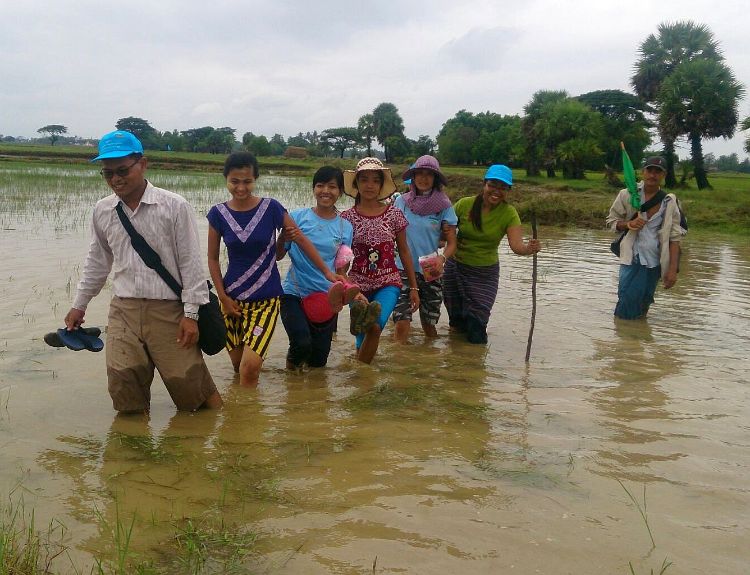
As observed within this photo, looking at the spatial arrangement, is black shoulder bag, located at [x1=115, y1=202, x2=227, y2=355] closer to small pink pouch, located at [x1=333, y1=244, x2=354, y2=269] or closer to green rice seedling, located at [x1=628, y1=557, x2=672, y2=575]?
small pink pouch, located at [x1=333, y1=244, x2=354, y2=269]

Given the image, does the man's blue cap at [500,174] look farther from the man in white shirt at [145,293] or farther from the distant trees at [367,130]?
the distant trees at [367,130]

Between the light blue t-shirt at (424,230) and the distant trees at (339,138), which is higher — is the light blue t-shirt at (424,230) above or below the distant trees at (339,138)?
below

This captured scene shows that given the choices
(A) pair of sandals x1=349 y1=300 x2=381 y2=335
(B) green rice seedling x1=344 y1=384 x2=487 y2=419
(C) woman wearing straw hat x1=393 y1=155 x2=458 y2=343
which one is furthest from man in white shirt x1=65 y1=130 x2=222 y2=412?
(C) woman wearing straw hat x1=393 y1=155 x2=458 y2=343

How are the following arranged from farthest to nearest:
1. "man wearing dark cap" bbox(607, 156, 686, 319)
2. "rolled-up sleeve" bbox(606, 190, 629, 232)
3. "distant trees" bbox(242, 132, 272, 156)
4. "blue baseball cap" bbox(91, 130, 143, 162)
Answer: "distant trees" bbox(242, 132, 272, 156) → "rolled-up sleeve" bbox(606, 190, 629, 232) → "man wearing dark cap" bbox(607, 156, 686, 319) → "blue baseball cap" bbox(91, 130, 143, 162)

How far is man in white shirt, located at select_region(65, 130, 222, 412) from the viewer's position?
3.63 meters

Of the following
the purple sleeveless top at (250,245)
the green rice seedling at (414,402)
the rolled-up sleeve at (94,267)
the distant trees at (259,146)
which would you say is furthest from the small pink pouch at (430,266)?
the distant trees at (259,146)

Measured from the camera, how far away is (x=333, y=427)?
3746 millimetres

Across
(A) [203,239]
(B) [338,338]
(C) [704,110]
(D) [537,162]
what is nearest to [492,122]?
(D) [537,162]

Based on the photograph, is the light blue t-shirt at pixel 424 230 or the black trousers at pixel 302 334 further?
the light blue t-shirt at pixel 424 230

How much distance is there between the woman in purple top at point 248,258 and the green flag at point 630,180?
3291 millimetres

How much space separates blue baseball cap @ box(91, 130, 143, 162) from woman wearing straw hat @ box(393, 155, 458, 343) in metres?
2.48

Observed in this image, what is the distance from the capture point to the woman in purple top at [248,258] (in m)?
4.22

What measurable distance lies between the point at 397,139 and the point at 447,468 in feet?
223

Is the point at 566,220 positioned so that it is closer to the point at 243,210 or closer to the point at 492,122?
the point at 243,210
